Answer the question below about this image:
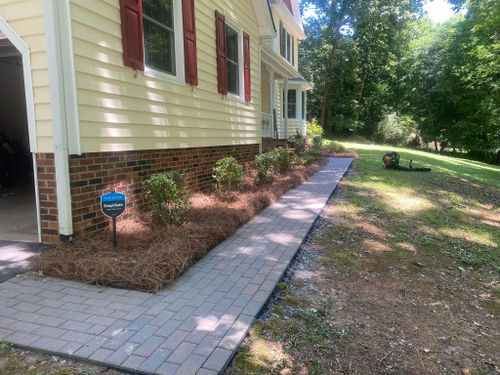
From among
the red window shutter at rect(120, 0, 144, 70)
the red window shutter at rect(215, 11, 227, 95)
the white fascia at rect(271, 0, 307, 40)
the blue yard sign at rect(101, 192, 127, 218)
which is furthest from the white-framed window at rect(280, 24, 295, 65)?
the blue yard sign at rect(101, 192, 127, 218)

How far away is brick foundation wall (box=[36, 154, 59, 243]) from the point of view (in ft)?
13.7

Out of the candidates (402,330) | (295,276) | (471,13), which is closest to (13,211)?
(295,276)

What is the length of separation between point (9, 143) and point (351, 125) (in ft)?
94.9

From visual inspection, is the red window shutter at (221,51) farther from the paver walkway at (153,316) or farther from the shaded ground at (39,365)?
the shaded ground at (39,365)

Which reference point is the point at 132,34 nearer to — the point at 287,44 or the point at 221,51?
the point at 221,51

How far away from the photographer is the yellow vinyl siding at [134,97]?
14.1 feet

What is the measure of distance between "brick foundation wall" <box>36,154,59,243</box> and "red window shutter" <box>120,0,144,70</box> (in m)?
1.63

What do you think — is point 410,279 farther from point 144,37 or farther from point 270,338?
point 144,37

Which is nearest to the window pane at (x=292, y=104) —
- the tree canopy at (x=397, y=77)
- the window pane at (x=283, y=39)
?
the window pane at (x=283, y=39)

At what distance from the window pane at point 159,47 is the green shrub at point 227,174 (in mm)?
1889

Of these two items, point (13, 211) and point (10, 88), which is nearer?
point (13, 211)

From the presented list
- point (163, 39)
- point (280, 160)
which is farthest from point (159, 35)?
point (280, 160)

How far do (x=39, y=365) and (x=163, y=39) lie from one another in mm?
5058

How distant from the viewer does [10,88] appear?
877 centimetres
